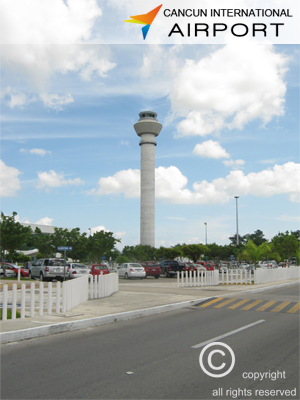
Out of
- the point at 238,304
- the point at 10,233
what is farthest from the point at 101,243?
the point at 238,304

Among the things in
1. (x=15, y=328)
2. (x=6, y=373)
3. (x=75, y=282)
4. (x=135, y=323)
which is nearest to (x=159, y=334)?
(x=135, y=323)

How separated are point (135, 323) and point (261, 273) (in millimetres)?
16899

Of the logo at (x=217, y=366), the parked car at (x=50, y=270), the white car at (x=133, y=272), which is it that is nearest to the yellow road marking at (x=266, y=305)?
the logo at (x=217, y=366)

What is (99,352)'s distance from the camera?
670 cm

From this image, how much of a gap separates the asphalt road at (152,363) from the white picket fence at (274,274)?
14.9 meters

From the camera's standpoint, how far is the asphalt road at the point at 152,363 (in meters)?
4.68

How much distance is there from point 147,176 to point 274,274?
6717 centimetres

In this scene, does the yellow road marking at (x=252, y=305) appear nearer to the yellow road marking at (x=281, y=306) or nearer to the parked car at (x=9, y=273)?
the yellow road marking at (x=281, y=306)

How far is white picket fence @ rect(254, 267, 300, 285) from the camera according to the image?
24031 millimetres

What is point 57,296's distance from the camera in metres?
10.2

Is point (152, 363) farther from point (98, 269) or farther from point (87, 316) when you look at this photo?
point (98, 269)

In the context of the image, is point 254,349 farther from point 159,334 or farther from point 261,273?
point 261,273

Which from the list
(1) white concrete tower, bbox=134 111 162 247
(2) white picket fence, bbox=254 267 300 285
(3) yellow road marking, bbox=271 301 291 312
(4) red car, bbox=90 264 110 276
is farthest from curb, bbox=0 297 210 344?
(1) white concrete tower, bbox=134 111 162 247

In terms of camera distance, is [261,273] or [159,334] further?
[261,273]
